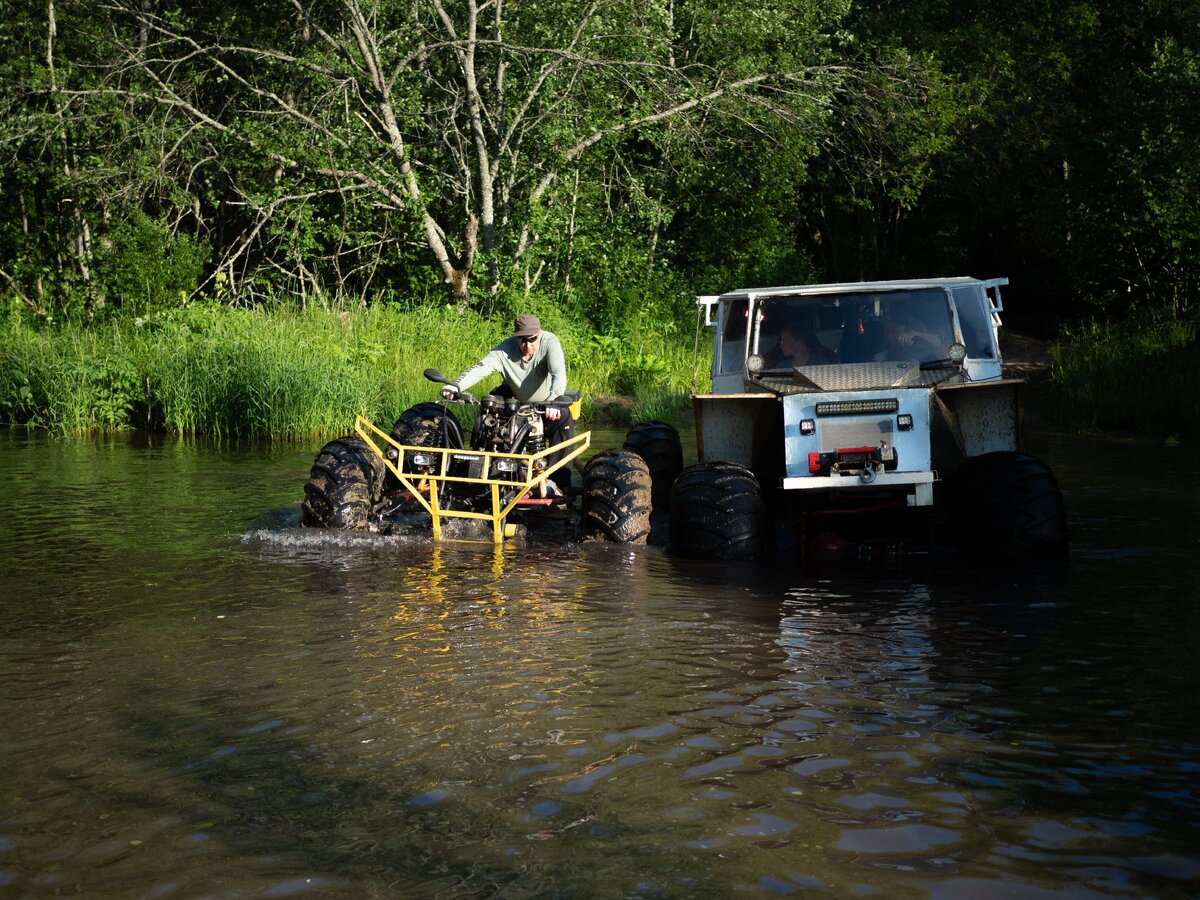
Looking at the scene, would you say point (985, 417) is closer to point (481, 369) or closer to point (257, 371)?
point (481, 369)

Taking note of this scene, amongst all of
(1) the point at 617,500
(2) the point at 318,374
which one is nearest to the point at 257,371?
(2) the point at 318,374

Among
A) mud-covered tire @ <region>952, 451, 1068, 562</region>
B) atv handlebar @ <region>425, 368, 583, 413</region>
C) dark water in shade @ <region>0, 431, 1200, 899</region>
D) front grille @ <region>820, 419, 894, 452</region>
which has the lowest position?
dark water in shade @ <region>0, 431, 1200, 899</region>

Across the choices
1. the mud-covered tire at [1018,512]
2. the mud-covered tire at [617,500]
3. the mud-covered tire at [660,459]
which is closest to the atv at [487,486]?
the mud-covered tire at [617,500]

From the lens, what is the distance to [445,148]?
2527cm

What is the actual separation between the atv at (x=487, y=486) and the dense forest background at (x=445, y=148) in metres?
11.4

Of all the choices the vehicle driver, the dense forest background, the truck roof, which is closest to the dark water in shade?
the vehicle driver

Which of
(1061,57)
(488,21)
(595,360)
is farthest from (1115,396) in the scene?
(1061,57)

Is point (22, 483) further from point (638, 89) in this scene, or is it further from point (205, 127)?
point (638, 89)

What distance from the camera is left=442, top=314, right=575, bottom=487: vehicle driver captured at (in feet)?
37.9

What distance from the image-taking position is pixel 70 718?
19.9 feet

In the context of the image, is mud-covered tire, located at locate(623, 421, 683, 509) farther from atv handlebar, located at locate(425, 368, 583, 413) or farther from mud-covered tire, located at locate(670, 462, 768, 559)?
mud-covered tire, located at locate(670, 462, 768, 559)

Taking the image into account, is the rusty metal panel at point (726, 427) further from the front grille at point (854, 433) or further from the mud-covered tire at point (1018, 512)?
the mud-covered tire at point (1018, 512)

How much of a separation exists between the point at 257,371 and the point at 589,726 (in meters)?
13.2

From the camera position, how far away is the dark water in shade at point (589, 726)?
14.9 ft
